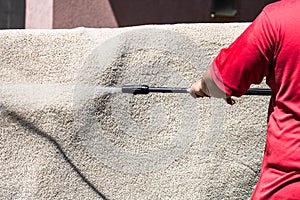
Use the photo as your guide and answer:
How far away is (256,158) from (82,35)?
1.17m

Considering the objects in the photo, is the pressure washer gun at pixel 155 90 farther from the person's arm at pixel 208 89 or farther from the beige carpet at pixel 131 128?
the person's arm at pixel 208 89

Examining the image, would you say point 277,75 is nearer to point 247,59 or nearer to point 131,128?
point 247,59

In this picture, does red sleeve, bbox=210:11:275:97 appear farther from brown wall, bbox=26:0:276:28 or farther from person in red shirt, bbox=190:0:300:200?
brown wall, bbox=26:0:276:28

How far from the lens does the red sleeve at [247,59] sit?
1.95 metres

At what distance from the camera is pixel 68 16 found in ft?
19.3

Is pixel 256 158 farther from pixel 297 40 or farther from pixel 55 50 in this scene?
pixel 297 40

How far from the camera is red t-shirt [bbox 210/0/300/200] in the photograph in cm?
192

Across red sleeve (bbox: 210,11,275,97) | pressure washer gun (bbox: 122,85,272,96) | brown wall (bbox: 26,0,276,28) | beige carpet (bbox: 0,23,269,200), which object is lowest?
brown wall (bbox: 26,0,276,28)

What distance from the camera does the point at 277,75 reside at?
1.99 metres

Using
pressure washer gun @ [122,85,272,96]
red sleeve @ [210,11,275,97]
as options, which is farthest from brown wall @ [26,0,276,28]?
red sleeve @ [210,11,275,97]

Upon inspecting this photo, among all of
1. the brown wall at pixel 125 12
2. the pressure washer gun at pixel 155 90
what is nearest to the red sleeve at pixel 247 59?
the pressure washer gun at pixel 155 90

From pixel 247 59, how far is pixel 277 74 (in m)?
0.11

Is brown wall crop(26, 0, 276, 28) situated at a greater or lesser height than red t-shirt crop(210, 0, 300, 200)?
lesser

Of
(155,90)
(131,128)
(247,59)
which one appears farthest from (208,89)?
(131,128)
